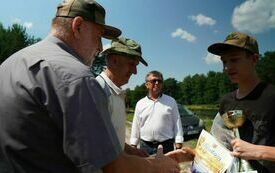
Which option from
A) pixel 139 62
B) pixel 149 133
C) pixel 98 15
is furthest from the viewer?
pixel 149 133

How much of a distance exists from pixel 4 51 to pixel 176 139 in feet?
167

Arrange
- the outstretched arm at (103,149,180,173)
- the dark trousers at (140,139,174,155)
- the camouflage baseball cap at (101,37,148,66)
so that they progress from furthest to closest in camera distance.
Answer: the dark trousers at (140,139,174,155) → the camouflage baseball cap at (101,37,148,66) → the outstretched arm at (103,149,180,173)

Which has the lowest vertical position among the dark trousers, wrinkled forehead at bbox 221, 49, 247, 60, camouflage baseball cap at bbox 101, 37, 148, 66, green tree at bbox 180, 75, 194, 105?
green tree at bbox 180, 75, 194, 105

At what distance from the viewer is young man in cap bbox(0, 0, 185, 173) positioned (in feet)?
6.34

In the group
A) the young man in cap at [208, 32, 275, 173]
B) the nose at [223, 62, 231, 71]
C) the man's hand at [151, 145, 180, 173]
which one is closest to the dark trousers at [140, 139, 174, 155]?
the young man in cap at [208, 32, 275, 173]

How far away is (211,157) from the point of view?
120 inches

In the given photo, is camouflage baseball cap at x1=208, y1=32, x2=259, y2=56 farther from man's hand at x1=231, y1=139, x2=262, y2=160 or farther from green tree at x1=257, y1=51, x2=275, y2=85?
green tree at x1=257, y1=51, x2=275, y2=85

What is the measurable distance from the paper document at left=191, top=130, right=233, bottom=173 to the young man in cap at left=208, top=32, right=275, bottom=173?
0.08 meters

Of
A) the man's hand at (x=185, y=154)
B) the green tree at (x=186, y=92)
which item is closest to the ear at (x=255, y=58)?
the man's hand at (x=185, y=154)

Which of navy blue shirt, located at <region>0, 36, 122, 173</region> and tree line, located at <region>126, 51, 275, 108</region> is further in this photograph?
tree line, located at <region>126, 51, 275, 108</region>

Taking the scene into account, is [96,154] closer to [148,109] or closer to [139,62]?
[139,62]

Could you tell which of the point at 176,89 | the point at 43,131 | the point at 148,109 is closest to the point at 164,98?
the point at 148,109

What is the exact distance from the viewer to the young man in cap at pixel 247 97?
3.05 m

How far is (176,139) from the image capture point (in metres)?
7.39
